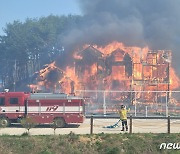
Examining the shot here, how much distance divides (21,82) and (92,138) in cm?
4051

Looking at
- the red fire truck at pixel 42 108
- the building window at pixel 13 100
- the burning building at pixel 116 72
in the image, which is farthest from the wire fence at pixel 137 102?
the building window at pixel 13 100

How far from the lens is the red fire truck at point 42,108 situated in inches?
875

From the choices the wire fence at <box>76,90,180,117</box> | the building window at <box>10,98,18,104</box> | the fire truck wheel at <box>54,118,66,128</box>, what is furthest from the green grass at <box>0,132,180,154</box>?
the wire fence at <box>76,90,180,117</box>

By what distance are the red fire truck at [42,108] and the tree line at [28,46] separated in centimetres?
3991

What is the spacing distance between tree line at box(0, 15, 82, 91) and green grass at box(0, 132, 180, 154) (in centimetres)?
4732

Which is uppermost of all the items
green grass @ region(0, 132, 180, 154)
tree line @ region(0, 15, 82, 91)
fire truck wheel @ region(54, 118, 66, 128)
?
tree line @ region(0, 15, 82, 91)

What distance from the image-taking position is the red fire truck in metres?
22.2

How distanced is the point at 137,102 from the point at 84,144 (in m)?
22.1

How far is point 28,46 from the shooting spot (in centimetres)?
7319

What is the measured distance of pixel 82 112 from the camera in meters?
22.5

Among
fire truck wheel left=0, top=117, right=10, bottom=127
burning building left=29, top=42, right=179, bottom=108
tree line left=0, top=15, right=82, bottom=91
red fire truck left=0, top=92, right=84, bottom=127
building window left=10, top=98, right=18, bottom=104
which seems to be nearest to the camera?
A: fire truck wheel left=0, top=117, right=10, bottom=127

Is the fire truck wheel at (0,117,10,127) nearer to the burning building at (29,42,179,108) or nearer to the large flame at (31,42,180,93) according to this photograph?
the burning building at (29,42,179,108)

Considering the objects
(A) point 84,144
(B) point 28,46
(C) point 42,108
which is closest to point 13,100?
(C) point 42,108

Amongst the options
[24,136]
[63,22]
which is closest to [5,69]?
[63,22]
